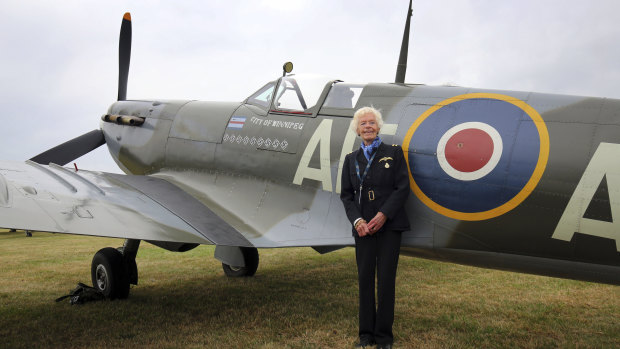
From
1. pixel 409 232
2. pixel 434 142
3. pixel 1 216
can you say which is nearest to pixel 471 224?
pixel 409 232

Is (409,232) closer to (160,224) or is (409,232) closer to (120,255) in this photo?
(160,224)

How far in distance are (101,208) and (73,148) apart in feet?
10.4

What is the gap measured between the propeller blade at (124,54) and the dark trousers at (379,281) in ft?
18.5

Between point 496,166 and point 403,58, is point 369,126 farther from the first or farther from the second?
point 403,58

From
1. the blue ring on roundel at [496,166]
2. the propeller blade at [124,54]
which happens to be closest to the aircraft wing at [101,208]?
the blue ring on roundel at [496,166]

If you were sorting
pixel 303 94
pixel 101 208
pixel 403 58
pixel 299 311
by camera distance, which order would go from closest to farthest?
pixel 101 208, pixel 299 311, pixel 303 94, pixel 403 58

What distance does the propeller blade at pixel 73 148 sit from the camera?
248 inches

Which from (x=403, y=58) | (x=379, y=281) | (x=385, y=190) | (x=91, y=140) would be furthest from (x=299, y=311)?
(x=91, y=140)

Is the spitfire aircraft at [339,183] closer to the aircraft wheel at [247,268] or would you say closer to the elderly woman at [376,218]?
the elderly woman at [376,218]

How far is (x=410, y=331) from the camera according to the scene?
3.95 meters

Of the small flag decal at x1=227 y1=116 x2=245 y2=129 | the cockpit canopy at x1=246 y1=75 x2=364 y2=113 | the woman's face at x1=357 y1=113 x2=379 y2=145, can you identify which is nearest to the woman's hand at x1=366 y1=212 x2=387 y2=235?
the woman's face at x1=357 y1=113 x2=379 y2=145

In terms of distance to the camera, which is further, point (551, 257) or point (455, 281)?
point (455, 281)

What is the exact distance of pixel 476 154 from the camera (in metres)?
3.45

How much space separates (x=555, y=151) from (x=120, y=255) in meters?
4.76
